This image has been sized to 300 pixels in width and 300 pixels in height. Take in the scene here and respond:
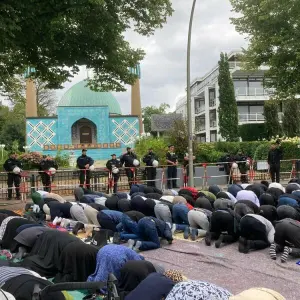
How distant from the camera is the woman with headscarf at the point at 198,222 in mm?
8658

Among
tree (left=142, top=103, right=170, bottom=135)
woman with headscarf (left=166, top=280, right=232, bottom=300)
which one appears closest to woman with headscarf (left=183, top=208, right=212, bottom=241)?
woman with headscarf (left=166, top=280, right=232, bottom=300)

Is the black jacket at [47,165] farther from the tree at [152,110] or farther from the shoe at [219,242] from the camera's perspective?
the tree at [152,110]

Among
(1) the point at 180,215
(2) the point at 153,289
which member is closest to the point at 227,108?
(1) the point at 180,215

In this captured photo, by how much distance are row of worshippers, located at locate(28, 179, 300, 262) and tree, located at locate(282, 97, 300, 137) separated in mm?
23632

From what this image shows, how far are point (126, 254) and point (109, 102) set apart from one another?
42761 millimetres

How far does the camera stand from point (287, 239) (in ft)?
22.8

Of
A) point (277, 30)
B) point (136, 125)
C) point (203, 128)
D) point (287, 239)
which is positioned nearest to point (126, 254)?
point (287, 239)

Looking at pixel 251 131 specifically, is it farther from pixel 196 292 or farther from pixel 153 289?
pixel 196 292

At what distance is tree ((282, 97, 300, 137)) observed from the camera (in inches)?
1294

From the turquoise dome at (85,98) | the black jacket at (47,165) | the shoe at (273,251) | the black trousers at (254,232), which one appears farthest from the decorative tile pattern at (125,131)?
the shoe at (273,251)

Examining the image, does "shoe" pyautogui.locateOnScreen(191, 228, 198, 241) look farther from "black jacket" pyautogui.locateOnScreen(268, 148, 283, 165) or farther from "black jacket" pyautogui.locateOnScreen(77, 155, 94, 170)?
"black jacket" pyautogui.locateOnScreen(268, 148, 283, 165)

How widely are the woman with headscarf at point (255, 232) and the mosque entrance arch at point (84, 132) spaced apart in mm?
33202

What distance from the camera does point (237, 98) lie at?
46.4 meters

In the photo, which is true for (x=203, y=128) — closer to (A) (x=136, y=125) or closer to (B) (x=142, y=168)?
(A) (x=136, y=125)
